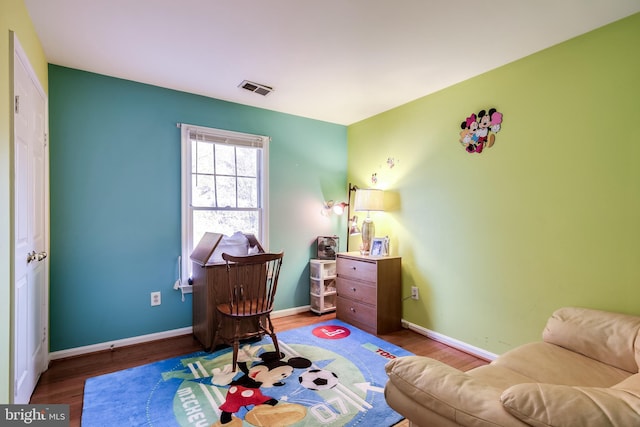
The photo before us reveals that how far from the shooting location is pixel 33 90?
2.14 m

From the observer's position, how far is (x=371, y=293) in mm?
3277

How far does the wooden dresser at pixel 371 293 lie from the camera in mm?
3238

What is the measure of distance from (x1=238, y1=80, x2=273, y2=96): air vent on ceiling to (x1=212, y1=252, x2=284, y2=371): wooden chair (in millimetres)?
1614

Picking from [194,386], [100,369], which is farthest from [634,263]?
[100,369]

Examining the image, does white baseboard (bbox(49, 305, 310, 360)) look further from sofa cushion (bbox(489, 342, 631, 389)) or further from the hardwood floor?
sofa cushion (bbox(489, 342, 631, 389))

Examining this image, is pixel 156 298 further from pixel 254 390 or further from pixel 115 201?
pixel 254 390

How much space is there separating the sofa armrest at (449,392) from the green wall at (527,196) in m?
1.73

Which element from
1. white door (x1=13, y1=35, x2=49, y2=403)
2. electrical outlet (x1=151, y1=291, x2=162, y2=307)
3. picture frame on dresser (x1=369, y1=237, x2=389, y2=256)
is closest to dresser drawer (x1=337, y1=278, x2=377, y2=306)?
picture frame on dresser (x1=369, y1=237, x2=389, y2=256)

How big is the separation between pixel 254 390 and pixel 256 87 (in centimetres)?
259

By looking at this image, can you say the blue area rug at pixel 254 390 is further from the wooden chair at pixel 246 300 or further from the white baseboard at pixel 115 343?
the white baseboard at pixel 115 343

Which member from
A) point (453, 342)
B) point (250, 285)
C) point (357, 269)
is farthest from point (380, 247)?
point (250, 285)

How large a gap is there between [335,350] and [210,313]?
1.13 metres

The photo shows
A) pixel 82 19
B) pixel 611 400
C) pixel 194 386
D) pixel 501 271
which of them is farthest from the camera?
pixel 501 271

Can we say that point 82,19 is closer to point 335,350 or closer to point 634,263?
point 335,350
